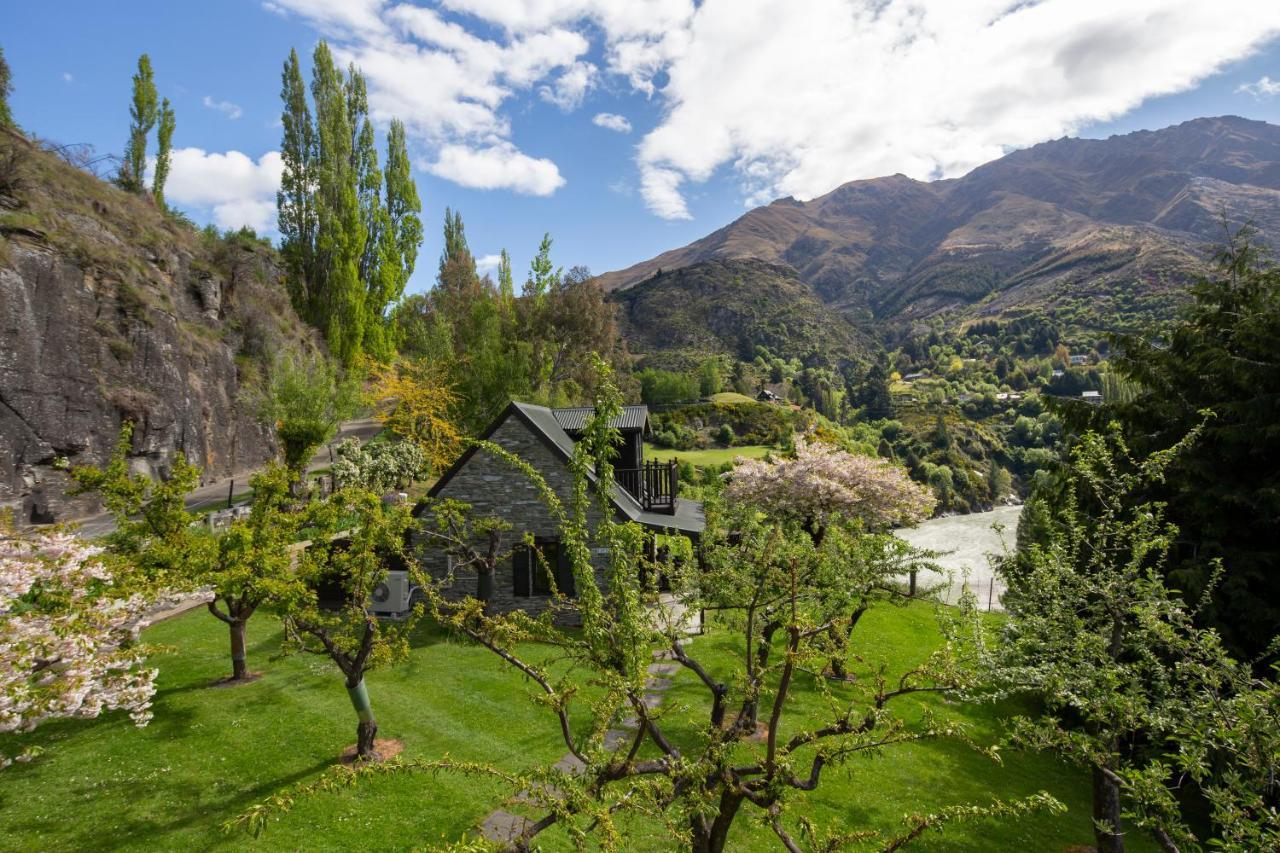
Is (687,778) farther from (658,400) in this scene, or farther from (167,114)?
(658,400)

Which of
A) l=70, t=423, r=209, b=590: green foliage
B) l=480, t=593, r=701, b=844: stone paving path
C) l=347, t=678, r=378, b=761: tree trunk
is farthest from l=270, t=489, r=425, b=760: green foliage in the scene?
l=480, t=593, r=701, b=844: stone paving path

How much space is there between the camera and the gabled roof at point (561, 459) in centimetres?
1673

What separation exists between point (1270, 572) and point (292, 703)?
18.5 meters

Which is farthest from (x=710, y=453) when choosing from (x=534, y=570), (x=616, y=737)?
(x=616, y=737)

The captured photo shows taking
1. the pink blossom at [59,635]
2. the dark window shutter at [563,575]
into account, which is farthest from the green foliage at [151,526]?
the dark window shutter at [563,575]

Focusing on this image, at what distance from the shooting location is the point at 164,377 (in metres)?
24.3

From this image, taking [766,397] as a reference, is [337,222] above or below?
above

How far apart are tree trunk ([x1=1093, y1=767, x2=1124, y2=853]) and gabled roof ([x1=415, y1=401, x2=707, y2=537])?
27.8 feet

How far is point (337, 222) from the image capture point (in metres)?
39.4

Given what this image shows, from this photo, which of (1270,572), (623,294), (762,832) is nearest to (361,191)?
(762,832)

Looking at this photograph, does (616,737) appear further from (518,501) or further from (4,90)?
(4,90)

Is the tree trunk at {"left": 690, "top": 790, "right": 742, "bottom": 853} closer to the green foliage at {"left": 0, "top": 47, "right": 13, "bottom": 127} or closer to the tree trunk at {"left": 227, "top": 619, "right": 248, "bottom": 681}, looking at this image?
the tree trunk at {"left": 227, "top": 619, "right": 248, "bottom": 681}

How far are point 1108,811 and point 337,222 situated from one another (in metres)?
45.7

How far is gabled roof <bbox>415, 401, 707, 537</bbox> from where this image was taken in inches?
659
